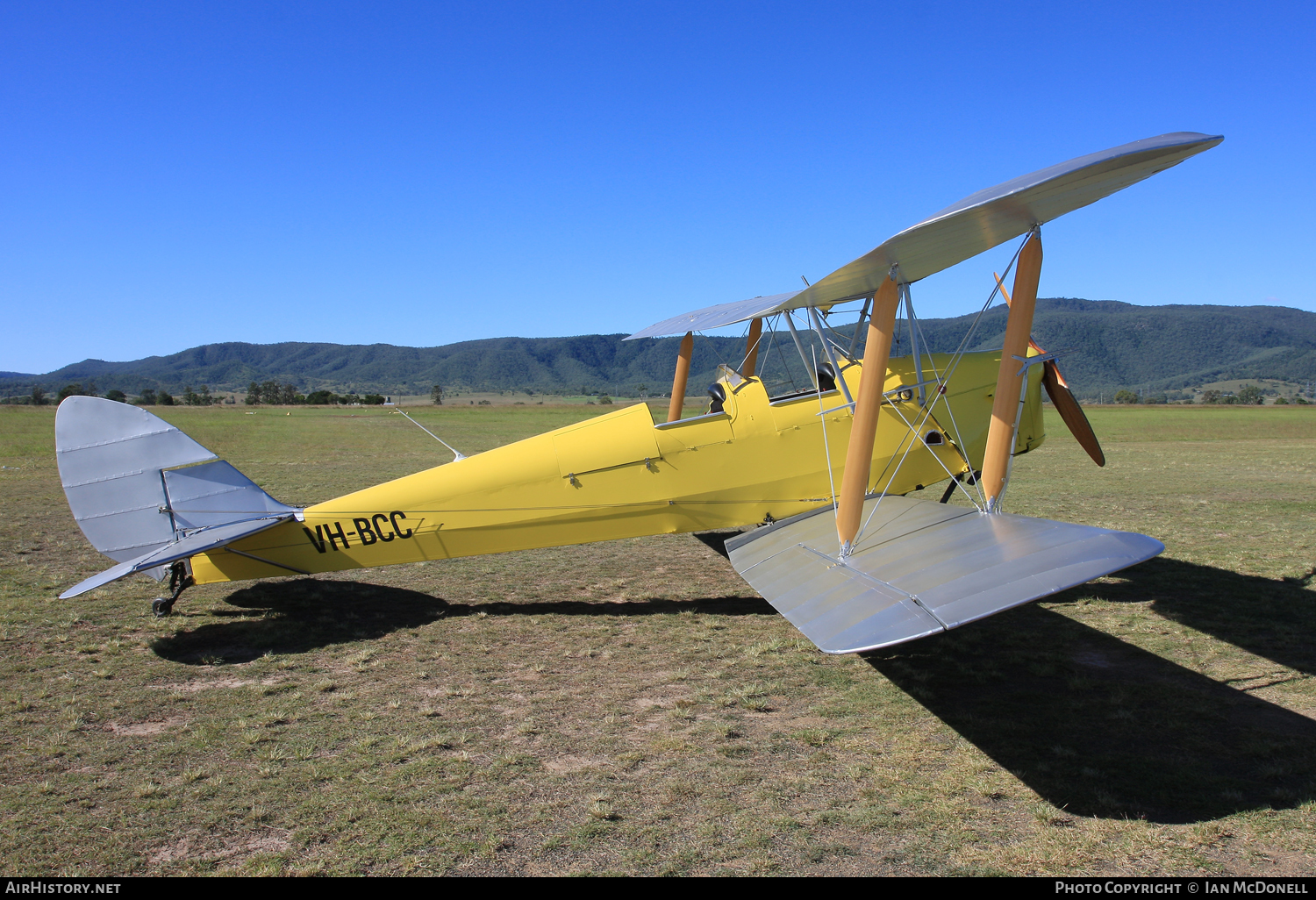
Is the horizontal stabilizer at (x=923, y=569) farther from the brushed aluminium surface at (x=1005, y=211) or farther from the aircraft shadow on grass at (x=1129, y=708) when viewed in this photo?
the brushed aluminium surface at (x=1005, y=211)

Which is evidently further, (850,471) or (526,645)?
(526,645)

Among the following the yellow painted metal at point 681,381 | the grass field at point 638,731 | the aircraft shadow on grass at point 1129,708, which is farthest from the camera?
the yellow painted metal at point 681,381

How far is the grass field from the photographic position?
10.9 feet

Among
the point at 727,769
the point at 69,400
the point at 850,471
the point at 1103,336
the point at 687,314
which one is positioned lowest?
the point at 727,769

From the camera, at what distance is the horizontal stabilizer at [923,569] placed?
360 centimetres

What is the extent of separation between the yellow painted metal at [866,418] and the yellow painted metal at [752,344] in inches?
121

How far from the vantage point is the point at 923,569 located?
172 inches

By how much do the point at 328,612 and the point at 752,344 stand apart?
17.2ft

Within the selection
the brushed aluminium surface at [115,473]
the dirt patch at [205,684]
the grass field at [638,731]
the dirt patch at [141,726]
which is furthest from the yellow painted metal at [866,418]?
the brushed aluminium surface at [115,473]

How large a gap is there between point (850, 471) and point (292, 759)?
388 centimetres

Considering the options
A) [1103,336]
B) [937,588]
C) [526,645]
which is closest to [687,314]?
[526,645]

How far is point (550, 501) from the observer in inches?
267

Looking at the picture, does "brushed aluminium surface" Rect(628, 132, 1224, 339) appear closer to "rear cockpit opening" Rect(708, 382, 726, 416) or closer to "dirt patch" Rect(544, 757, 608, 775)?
"rear cockpit opening" Rect(708, 382, 726, 416)

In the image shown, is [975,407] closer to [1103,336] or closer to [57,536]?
[57,536]
